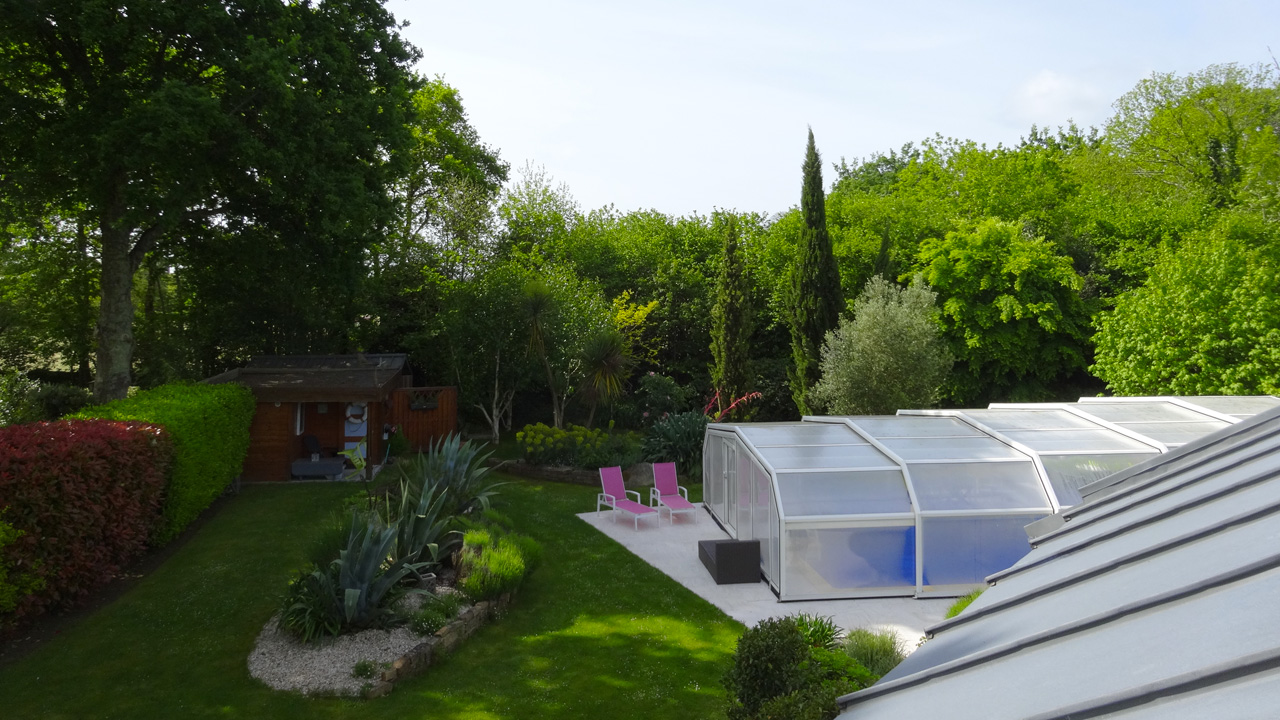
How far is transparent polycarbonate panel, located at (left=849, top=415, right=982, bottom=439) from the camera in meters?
11.8

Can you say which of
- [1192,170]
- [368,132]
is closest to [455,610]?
[368,132]

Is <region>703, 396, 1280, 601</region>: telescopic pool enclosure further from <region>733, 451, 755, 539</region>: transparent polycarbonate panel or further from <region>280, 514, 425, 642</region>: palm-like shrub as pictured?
<region>280, 514, 425, 642</region>: palm-like shrub

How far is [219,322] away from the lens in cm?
2023

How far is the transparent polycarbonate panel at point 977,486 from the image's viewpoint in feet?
33.1

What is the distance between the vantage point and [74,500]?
27.2 feet

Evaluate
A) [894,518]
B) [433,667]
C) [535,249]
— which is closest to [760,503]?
[894,518]

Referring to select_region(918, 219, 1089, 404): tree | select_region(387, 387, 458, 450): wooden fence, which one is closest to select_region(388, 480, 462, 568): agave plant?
select_region(387, 387, 458, 450): wooden fence

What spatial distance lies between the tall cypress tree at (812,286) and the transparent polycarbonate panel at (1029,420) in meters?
7.13

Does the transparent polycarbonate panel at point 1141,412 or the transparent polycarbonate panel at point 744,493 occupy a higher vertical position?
the transparent polycarbonate panel at point 1141,412

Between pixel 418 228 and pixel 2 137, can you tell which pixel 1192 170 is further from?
pixel 2 137

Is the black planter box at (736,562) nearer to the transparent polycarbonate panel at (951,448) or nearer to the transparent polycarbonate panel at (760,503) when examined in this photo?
the transparent polycarbonate panel at (760,503)

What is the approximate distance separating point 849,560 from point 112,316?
14179mm

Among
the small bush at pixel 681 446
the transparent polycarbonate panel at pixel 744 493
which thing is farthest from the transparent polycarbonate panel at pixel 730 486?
the small bush at pixel 681 446

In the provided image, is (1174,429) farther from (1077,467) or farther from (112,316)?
(112,316)
